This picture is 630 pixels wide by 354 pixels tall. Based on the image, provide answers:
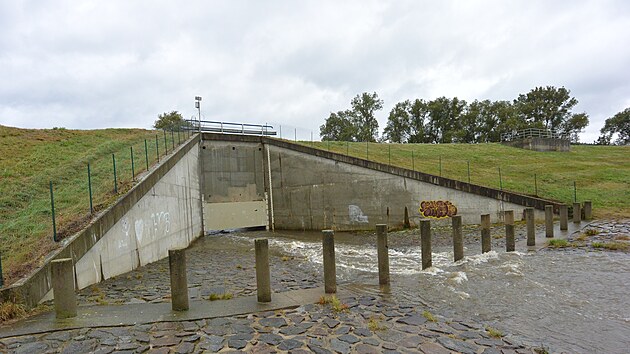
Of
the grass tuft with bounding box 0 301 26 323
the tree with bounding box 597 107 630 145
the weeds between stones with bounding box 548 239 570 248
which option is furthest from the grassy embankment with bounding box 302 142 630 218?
the tree with bounding box 597 107 630 145

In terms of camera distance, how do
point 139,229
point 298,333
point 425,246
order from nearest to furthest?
point 298,333 → point 425,246 → point 139,229

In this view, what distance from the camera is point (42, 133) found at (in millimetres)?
22859

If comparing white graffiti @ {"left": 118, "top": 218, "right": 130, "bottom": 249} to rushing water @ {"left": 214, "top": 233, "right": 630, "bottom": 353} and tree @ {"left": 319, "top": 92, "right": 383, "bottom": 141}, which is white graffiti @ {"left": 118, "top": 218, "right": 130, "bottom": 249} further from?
tree @ {"left": 319, "top": 92, "right": 383, "bottom": 141}

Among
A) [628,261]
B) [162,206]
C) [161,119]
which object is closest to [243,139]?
[162,206]

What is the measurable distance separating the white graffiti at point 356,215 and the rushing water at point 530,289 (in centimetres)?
855

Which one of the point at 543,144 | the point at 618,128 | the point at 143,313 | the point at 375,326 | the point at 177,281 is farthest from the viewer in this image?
the point at 618,128

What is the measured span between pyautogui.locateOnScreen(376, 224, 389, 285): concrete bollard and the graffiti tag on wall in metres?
11.9

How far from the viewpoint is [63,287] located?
5.61 metres

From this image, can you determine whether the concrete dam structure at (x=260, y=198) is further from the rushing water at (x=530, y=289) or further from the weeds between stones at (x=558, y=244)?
the rushing water at (x=530, y=289)

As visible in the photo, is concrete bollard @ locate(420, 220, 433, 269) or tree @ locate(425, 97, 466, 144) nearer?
concrete bollard @ locate(420, 220, 433, 269)

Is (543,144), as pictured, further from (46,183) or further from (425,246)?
(46,183)

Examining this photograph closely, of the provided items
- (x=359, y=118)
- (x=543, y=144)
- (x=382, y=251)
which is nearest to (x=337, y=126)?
(x=359, y=118)

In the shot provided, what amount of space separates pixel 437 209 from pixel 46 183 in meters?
18.2

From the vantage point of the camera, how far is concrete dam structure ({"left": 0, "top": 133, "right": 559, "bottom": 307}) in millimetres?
10789
